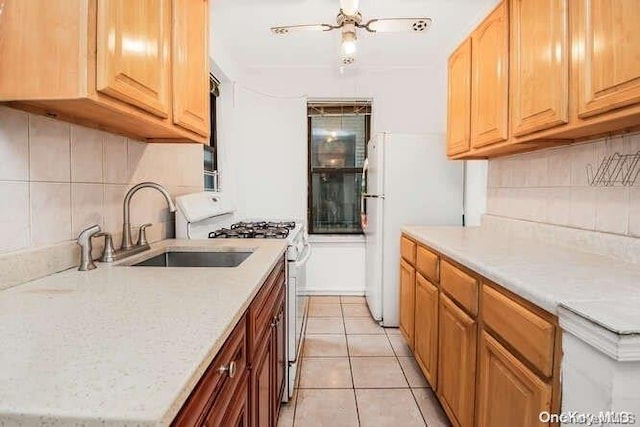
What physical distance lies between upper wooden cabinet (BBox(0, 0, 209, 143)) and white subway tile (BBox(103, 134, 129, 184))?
0.18 m

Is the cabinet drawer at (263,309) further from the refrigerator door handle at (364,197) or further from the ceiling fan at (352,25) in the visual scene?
the refrigerator door handle at (364,197)

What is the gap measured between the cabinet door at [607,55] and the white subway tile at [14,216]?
184cm

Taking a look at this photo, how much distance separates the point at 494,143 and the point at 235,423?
185cm

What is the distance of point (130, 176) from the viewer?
175 cm

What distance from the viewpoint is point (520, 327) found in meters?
1.12

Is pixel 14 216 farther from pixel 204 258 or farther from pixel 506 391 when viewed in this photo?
pixel 506 391

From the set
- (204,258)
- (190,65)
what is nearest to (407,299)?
(204,258)

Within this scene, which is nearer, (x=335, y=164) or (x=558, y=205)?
(x=558, y=205)

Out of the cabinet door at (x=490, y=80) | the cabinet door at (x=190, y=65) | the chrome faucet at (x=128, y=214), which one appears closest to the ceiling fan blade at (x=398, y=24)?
the cabinet door at (x=490, y=80)

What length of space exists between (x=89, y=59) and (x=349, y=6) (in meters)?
1.64

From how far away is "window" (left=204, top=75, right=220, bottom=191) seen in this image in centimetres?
349

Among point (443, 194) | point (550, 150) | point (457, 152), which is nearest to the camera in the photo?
point (550, 150)

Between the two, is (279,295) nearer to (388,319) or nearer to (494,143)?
(494,143)

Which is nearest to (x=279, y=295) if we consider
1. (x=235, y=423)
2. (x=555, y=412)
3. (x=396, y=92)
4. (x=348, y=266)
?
(x=235, y=423)
